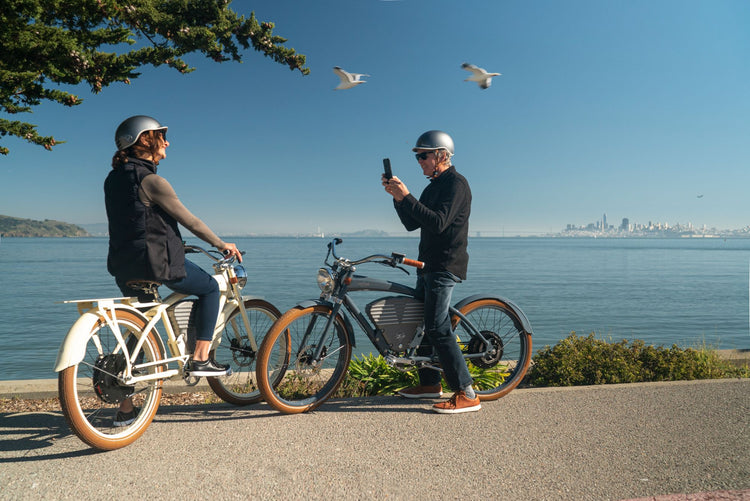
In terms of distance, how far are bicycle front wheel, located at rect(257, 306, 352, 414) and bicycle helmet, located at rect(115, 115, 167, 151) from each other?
5.67ft

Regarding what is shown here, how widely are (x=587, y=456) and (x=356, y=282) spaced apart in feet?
7.14

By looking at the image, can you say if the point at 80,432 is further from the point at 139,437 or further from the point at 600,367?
the point at 600,367

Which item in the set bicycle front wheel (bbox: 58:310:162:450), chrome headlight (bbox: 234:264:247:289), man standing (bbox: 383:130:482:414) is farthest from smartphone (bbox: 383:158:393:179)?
bicycle front wheel (bbox: 58:310:162:450)

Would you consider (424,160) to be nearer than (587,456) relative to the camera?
No

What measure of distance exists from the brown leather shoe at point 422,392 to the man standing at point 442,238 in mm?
384

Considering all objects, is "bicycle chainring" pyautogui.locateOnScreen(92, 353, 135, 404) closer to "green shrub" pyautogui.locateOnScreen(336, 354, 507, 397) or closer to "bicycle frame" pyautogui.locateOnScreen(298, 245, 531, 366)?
"bicycle frame" pyautogui.locateOnScreen(298, 245, 531, 366)

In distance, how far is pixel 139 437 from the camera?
3742 millimetres

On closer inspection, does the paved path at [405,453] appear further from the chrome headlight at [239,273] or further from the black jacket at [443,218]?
the black jacket at [443,218]

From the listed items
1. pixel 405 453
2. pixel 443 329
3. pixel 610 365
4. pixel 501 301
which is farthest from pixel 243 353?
pixel 610 365

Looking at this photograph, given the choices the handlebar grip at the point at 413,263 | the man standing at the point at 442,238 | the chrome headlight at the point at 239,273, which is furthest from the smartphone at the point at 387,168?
the chrome headlight at the point at 239,273

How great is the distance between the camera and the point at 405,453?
3.46 metres

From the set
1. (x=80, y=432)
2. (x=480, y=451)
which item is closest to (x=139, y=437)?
(x=80, y=432)

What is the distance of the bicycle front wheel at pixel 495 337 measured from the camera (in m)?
4.91

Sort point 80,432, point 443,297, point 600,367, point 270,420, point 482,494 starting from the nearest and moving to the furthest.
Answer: point 482,494
point 80,432
point 270,420
point 443,297
point 600,367
